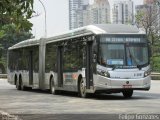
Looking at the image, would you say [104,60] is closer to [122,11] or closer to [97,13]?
[97,13]

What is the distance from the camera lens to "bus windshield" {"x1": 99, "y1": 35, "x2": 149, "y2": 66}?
2128 centimetres

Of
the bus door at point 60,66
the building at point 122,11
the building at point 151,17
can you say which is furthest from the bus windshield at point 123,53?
the building at point 122,11

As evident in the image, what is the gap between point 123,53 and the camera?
21.4 metres

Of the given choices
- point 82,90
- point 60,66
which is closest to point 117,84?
point 82,90

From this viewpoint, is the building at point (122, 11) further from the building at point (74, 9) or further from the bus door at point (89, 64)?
the bus door at point (89, 64)

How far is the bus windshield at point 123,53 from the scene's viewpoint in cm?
2128

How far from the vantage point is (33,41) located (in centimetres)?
3142

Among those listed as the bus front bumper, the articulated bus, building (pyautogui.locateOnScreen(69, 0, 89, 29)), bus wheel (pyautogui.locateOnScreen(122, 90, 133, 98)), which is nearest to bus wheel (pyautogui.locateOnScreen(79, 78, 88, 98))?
the articulated bus

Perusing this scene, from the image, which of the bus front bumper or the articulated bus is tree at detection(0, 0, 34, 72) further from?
the articulated bus

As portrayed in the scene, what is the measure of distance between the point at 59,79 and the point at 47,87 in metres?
2.81

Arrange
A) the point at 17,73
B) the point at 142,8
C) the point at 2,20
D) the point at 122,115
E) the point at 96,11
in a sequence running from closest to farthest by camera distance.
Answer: the point at 2,20, the point at 122,115, the point at 17,73, the point at 142,8, the point at 96,11

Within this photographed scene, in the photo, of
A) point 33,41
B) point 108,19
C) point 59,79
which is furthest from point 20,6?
point 108,19

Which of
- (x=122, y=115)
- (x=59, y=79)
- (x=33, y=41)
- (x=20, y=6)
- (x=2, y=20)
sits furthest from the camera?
(x=33, y=41)

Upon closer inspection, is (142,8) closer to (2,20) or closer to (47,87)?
(47,87)
